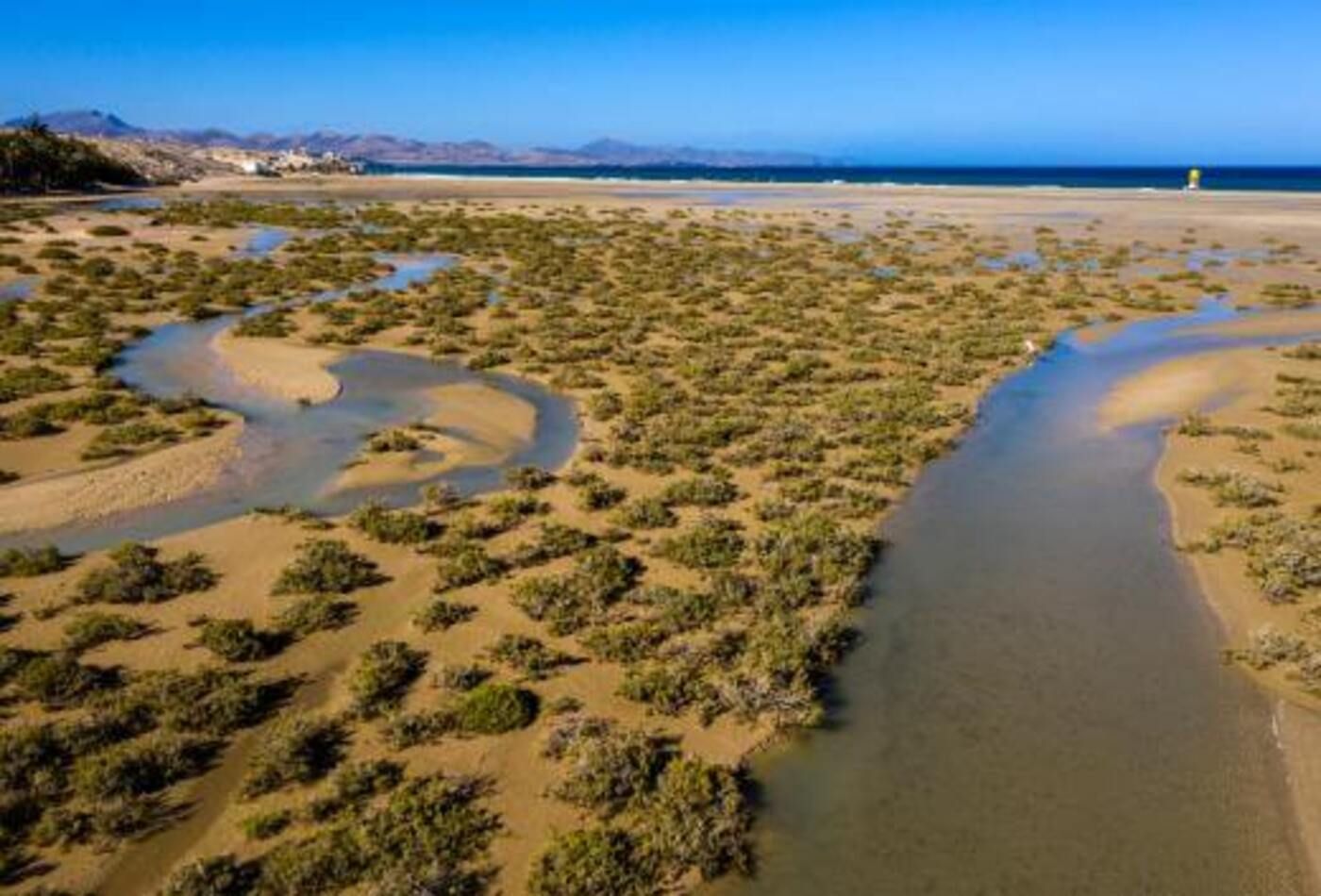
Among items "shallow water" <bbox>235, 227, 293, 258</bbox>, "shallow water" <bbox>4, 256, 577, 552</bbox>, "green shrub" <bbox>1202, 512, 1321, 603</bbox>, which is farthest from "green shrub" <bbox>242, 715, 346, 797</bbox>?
"shallow water" <bbox>235, 227, 293, 258</bbox>

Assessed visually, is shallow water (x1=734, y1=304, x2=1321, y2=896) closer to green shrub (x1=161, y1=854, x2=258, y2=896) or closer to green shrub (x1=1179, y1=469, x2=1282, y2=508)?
green shrub (x1=1179, y1=469, x2=1282, y2=508)

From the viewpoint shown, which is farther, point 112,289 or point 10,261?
point 10,261

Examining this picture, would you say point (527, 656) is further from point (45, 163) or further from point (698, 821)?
point (45, 163)

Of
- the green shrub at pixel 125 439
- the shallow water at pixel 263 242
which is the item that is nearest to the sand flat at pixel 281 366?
the green shrub at pixel 125 439

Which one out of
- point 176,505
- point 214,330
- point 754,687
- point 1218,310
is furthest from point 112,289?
point 1218,310

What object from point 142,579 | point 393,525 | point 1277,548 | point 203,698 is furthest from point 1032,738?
Result: point 142,579

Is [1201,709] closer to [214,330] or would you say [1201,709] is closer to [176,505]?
[176,505]
